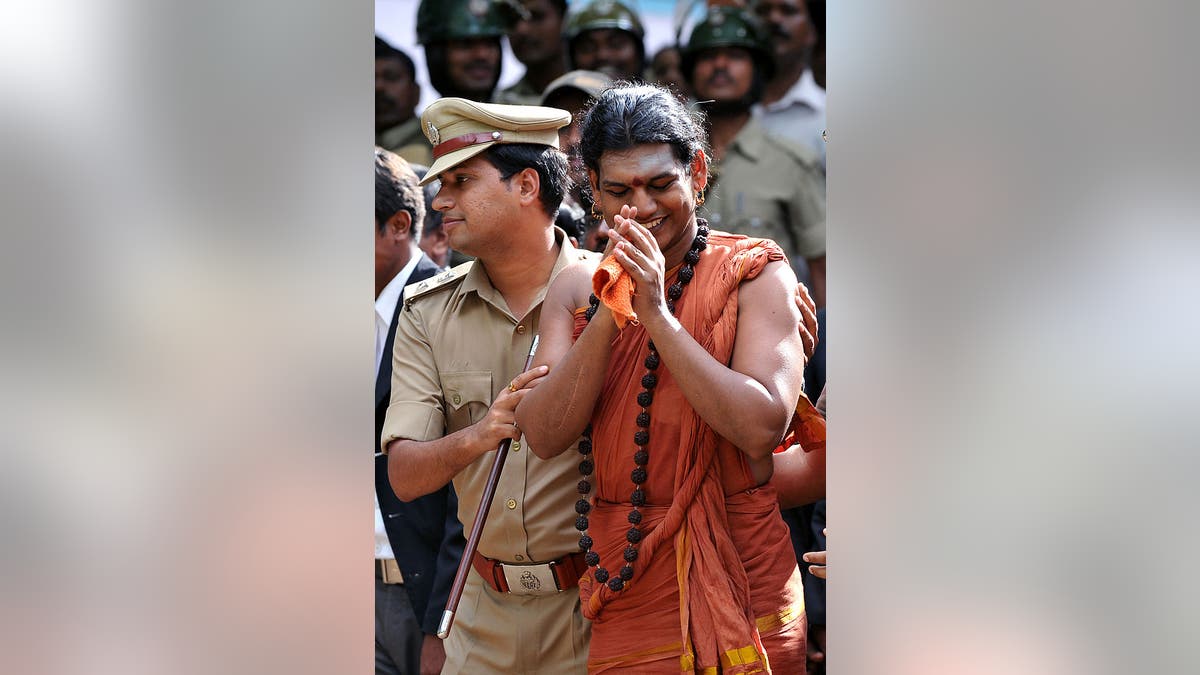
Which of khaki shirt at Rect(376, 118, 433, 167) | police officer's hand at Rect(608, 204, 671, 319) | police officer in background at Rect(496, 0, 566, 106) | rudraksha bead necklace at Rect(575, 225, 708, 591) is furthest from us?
police officer in background at Rect(496, 0, 566, 106)

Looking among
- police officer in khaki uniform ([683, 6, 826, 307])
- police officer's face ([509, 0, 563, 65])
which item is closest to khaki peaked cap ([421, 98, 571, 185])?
police officer in khaki uniform ([683, 6, 826, 307])

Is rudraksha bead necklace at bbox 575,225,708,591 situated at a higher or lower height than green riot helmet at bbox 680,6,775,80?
lower

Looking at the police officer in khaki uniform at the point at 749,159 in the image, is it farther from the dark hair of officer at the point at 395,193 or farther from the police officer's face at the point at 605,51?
the dark hair of officer at the point at 395,193

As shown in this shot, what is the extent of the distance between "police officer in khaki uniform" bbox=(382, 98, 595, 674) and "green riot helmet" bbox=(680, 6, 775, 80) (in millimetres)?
3569

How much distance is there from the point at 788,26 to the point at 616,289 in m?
5.27

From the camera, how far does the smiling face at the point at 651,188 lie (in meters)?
2.62

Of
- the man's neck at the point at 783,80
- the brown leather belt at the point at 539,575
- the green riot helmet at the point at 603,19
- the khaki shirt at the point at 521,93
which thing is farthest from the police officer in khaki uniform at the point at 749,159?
the brown leather belt at the point at 539,575

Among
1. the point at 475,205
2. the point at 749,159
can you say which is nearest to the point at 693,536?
the point at 475,205

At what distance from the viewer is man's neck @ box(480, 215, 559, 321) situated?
3.19m

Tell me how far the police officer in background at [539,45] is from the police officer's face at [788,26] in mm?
1123

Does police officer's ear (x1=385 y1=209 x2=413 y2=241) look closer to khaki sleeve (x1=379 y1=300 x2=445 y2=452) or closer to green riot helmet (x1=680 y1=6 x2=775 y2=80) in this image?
khaki sleeve (x1=379 y1=300 x2=445 y2=452)
